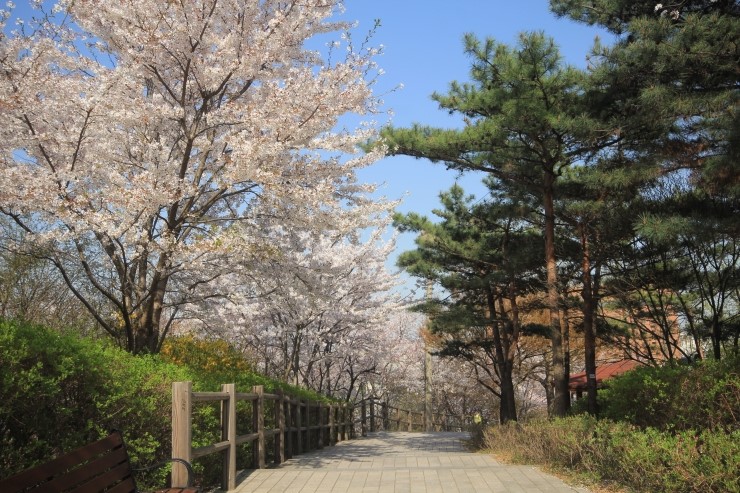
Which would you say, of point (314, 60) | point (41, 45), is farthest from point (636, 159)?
point (41, 45)

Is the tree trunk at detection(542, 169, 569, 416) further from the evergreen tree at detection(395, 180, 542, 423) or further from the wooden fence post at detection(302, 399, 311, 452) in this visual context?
the wooden fence post at detection(302, 399, 311, 452)

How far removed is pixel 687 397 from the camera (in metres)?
7.17

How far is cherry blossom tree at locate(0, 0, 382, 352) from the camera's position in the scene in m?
8.94

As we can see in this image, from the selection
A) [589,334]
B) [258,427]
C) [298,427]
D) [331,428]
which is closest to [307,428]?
[298,427]

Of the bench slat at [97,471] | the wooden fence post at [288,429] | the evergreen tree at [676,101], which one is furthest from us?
the wooden fence post at [288,429]

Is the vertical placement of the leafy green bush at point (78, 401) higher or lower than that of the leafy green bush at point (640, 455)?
higher

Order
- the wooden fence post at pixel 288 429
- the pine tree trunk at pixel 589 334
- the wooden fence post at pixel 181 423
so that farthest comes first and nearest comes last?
the pine tree trunk at pixel 589 334 < the wooden fence post at pixel 288 429 < the wooden fence post at pixel 181 423

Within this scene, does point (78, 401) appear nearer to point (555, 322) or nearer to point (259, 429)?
point (259, 429)

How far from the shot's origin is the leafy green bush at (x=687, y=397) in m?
6.59

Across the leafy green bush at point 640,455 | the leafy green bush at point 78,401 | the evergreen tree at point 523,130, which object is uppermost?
the evergreen tree at point 523,130

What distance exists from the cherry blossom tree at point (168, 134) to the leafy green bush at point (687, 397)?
499 cm

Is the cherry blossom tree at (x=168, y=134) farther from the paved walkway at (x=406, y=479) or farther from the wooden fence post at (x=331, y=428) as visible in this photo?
the wooden fence post at (x=331, y=428)

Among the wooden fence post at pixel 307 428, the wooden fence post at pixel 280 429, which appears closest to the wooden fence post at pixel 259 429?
the wooden fence post at pixel 280 429

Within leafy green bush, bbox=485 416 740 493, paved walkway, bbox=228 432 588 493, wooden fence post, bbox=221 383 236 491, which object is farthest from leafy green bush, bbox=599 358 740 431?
wooden fence post, bbox=221 383 236 491
